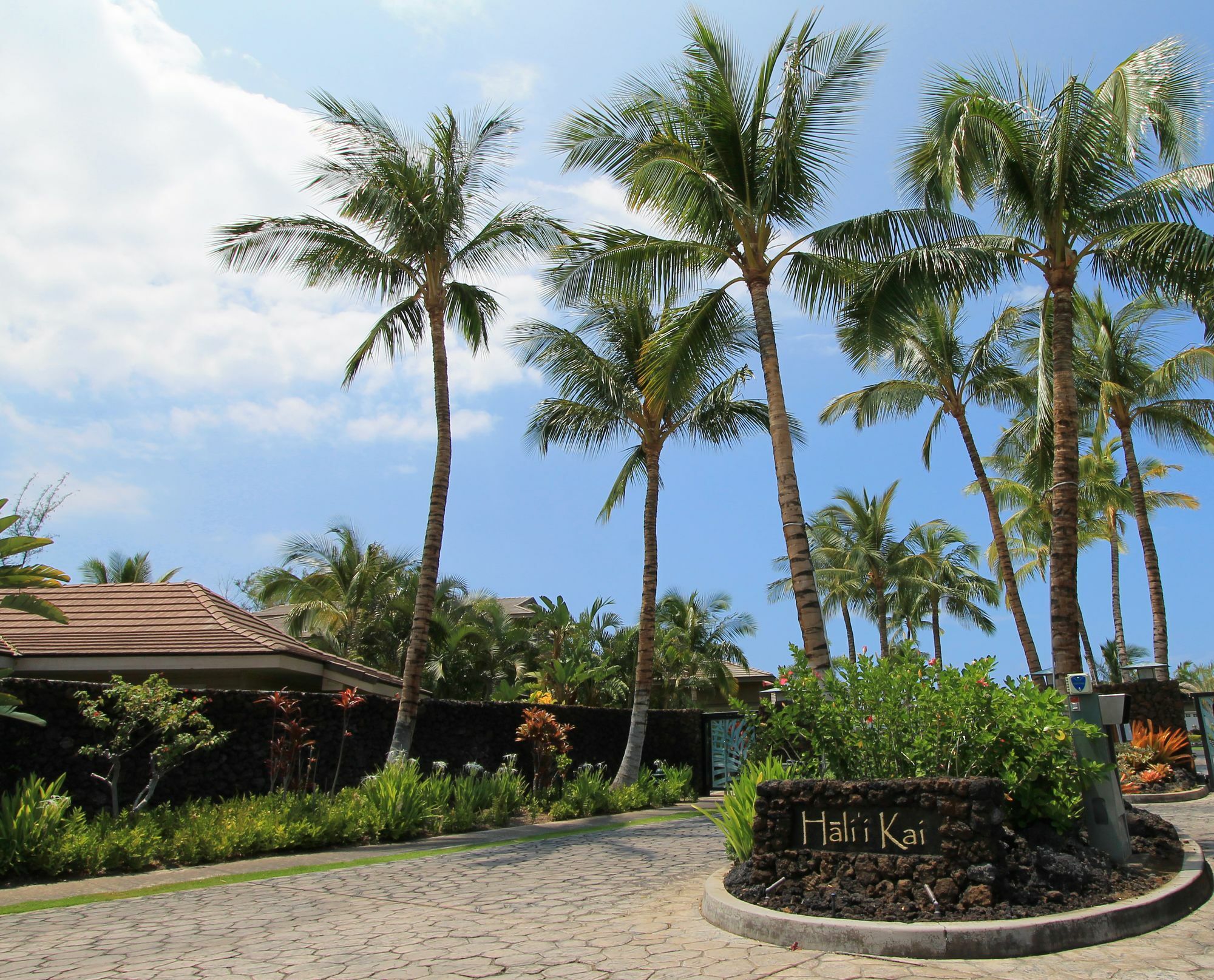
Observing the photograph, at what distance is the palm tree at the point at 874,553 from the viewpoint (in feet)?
120

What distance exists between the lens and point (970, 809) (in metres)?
5.75

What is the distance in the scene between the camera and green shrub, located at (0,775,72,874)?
7945 millimetres

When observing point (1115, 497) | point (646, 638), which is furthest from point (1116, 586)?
point (646, 638)

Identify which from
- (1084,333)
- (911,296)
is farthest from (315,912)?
(1084,333)

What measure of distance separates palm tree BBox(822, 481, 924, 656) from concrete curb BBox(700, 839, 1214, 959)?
30.8m

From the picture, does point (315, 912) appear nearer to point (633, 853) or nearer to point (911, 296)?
point (633, 853)

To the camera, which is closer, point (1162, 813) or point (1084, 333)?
point (1162, 813)

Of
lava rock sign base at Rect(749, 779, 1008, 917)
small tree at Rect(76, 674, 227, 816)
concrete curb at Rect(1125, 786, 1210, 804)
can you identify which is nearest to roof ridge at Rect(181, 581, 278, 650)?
small tree at Rect(76, 674, 227, 816)

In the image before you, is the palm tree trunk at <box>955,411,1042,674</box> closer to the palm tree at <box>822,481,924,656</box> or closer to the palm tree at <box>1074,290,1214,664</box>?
the palm tree at <box>1074,290,1214,664</box>

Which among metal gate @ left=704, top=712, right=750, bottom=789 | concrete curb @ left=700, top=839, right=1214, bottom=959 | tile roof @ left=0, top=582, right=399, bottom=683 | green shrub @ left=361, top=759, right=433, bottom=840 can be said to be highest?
tile roof @ left=0, top=582, right=399, bottom=683

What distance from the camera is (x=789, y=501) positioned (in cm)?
1068

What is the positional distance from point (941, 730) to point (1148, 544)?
→ 17.9 meters

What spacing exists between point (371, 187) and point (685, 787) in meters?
Result: 12.9

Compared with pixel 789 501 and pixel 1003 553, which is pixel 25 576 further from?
pixel 1003 553
